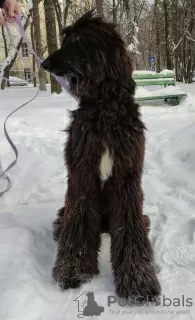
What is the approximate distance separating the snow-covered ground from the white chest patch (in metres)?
0.64

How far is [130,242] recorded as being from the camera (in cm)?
203

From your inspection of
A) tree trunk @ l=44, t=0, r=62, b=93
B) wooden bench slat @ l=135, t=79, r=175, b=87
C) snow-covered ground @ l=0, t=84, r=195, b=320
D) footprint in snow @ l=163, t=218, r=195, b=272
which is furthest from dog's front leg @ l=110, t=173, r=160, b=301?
tree trunk @ l=44, t=0, r=62, b=93

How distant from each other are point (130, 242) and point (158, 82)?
7827mm

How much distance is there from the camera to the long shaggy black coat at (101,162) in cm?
190

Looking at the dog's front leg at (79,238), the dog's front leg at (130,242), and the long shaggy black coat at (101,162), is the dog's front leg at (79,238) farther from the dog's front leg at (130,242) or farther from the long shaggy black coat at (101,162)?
the dog's front leg at (130,242)

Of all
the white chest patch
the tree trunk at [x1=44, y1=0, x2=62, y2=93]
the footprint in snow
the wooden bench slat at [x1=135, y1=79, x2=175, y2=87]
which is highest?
the tree trunk at [x1=44, y1=0, x2=62, y2=93]

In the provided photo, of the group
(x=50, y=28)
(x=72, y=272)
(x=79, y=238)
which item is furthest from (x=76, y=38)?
(x=50, y=28)

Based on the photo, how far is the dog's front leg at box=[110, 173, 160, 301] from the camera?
199 cm

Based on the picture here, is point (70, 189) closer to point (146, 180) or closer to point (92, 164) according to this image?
point (92, 164)

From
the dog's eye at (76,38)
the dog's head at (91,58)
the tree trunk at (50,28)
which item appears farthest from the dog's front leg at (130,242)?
the tree trunk at (50,28)

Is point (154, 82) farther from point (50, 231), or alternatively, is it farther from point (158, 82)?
point (50, 231)

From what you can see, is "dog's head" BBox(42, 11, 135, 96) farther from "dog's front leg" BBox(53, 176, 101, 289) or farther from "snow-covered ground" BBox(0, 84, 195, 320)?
"snow-covered ground" BBox(0, 84, 195, 320)

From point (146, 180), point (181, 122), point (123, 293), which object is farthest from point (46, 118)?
point (123, 293)

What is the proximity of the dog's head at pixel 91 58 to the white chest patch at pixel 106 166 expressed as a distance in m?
0.36
